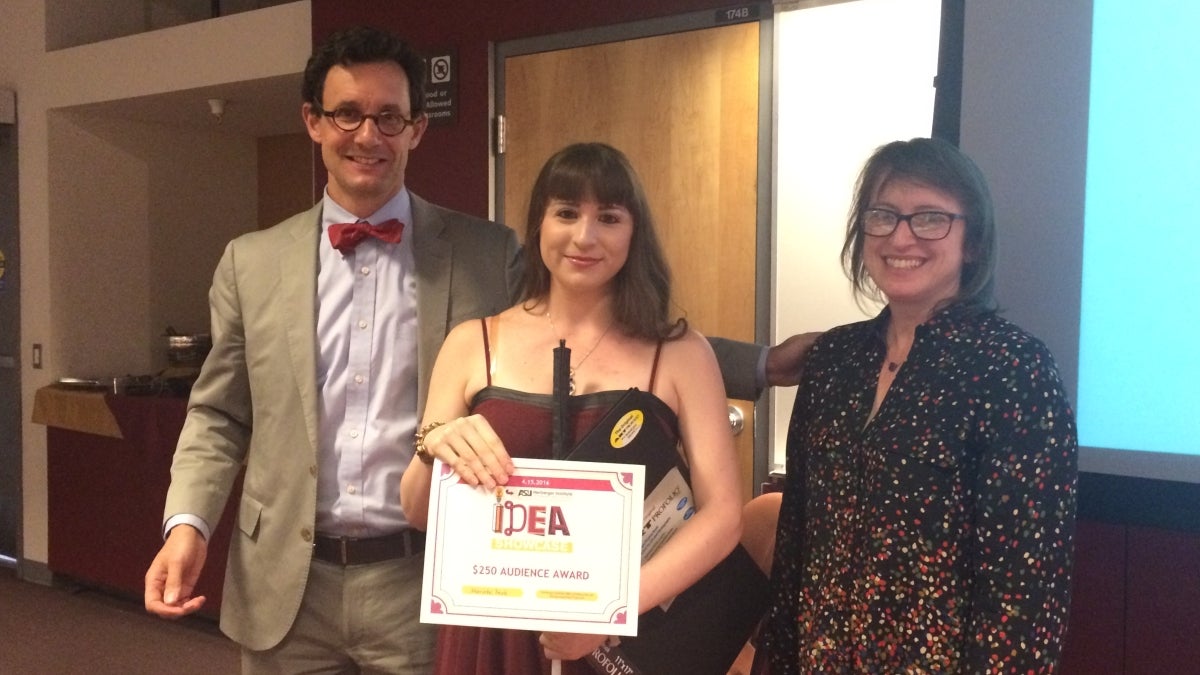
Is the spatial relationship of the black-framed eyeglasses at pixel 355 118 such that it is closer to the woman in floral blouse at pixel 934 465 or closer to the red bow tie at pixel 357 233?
the red bow tie at pixel 357 233

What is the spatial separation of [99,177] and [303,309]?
380 centimetres

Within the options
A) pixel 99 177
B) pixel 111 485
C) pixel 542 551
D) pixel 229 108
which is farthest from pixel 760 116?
pixel 99 177

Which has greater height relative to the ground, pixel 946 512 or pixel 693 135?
pixel 693 135

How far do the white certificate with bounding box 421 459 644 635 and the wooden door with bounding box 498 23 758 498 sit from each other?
1.66 metres

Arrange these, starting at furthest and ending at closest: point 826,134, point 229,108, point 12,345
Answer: point 12,345, point 229,108, point 826,134

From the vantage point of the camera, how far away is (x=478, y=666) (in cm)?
128

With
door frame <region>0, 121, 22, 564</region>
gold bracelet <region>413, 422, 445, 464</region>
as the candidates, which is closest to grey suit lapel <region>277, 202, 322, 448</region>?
gold bracelet <region>413, 422, 445, 464</region>

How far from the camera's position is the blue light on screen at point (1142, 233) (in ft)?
4.29

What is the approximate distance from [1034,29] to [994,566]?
87cm

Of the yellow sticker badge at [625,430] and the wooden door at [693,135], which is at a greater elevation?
the wooden door at [693,135]

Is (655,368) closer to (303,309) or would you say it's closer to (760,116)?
(303,309)

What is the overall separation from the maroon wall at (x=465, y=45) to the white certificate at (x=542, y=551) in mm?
2253

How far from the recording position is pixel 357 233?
1.50 meters

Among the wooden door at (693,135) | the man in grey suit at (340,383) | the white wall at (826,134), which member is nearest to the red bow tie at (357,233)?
the man in grey suit at (340,383)
